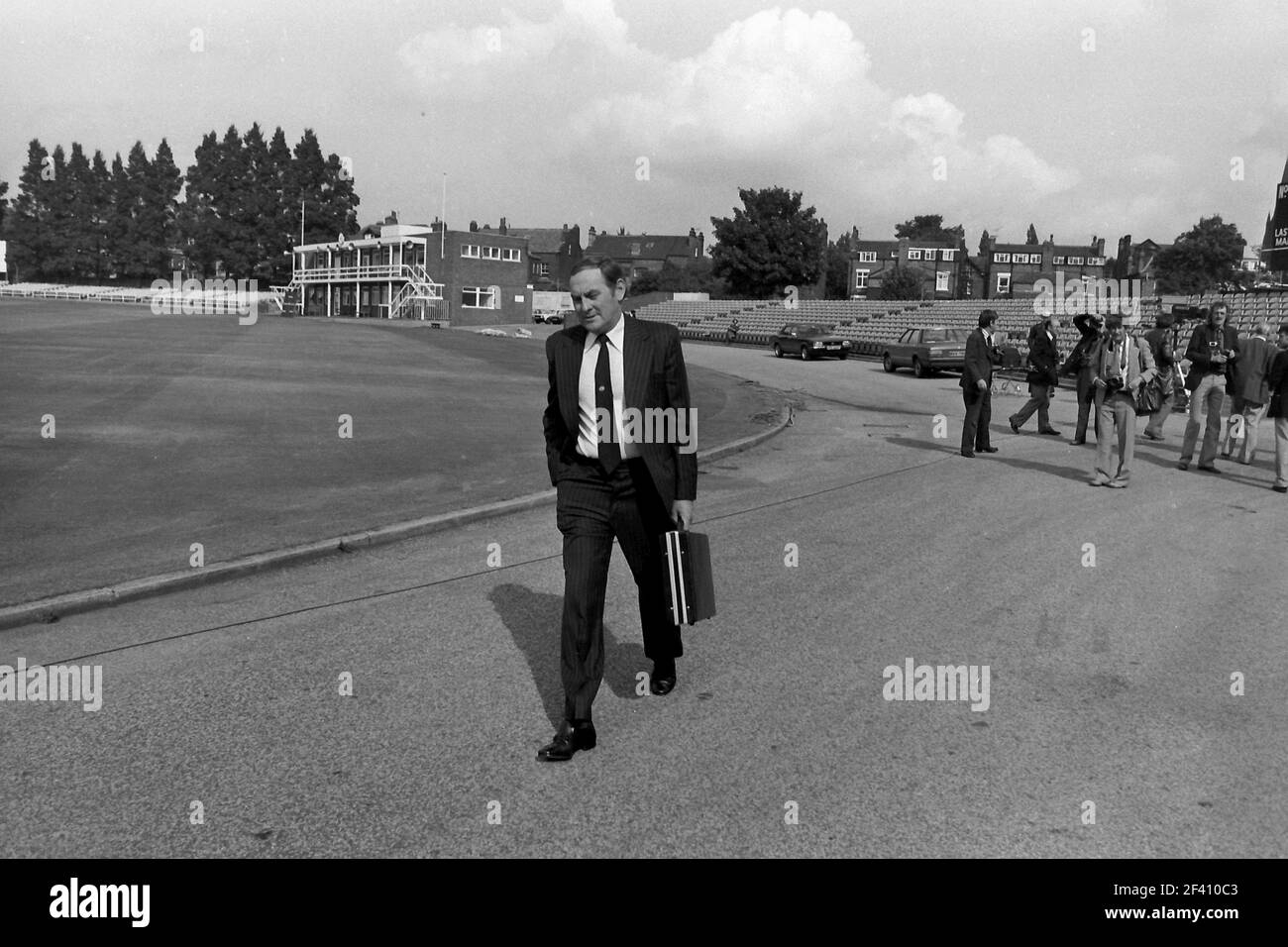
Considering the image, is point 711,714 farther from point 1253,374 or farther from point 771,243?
point 771,243

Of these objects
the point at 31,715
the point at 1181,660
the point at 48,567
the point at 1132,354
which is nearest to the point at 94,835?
the point at 31,715

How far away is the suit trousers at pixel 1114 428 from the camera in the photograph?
10883 mm

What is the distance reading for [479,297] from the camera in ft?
267

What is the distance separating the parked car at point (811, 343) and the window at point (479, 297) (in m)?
43.5

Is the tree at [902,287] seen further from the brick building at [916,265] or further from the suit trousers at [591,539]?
the suit trousers at [591,539]

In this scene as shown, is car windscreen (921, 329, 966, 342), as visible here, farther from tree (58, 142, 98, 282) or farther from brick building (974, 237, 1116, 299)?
tree (58, 142, 98, 282)

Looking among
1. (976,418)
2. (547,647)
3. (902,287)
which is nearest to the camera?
(547,647)

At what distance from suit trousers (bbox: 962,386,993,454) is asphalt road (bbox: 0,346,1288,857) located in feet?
16.3

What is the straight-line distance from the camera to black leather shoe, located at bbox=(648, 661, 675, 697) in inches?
196

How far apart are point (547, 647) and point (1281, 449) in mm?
9451

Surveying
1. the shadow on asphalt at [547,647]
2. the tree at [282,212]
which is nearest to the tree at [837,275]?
the tree at [282,212]

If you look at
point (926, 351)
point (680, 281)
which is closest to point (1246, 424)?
point (926, 351)

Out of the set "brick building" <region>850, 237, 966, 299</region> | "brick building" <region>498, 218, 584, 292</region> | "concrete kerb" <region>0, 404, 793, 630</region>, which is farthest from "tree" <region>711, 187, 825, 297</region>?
"concrete kerb" <region>0, 404, 793, 630</region>
